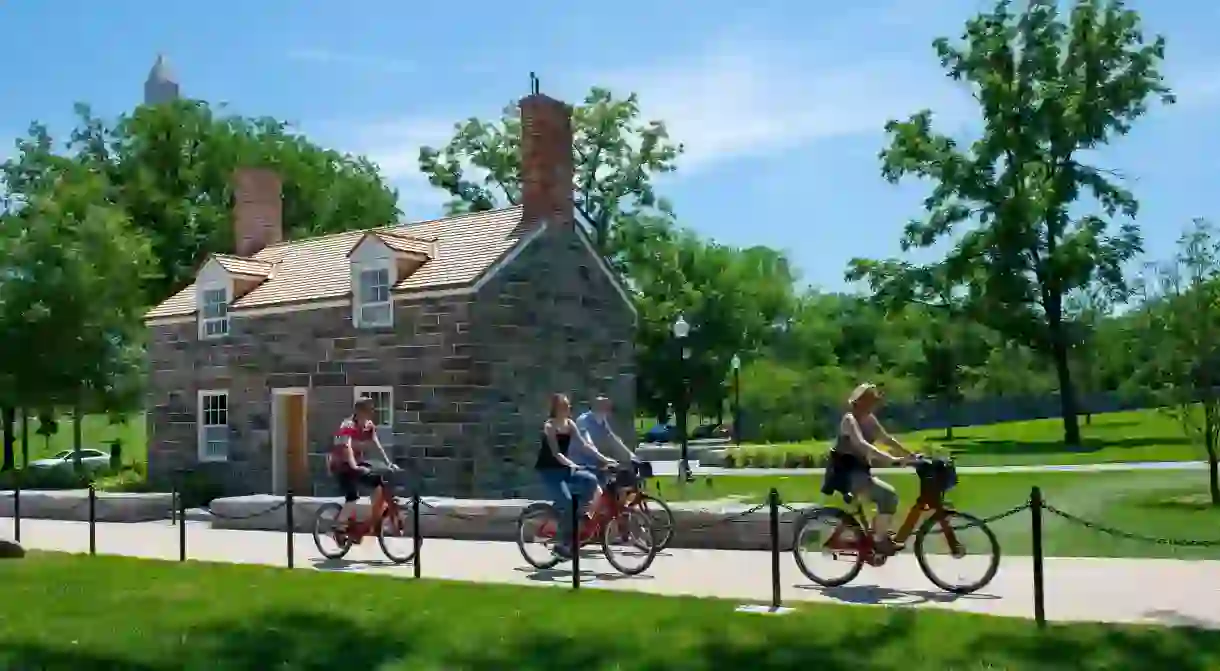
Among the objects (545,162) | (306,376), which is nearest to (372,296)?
(306,376)

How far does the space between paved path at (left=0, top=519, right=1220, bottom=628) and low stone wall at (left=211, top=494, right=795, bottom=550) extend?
0.30 m

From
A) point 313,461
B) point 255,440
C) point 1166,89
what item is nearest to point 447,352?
point 313,461

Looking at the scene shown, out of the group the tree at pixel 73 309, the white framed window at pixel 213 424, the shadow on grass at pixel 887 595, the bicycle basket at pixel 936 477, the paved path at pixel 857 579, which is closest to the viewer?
the paved path at pixel 857 579

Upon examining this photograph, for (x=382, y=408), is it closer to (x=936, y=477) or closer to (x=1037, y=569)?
(x=936, y=477)

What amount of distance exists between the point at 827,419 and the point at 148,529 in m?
32.4

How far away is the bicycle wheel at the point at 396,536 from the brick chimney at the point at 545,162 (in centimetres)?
746

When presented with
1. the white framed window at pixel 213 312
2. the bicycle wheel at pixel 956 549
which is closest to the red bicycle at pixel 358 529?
the bicycle wheel at pixel 956 549

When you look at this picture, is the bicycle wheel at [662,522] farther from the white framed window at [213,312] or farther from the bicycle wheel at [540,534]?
the white framed window at [213,312]

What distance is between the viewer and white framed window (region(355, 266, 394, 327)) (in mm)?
22438

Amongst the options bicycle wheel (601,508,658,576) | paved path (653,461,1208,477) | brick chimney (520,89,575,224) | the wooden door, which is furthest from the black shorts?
paved path (653,461,1208,477)

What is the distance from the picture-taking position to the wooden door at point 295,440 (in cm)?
2430

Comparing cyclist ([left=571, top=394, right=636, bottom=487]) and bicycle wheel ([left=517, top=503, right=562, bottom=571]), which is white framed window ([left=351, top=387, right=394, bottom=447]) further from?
bicycle wheel ([left=517, top=503, right=562, bottom=571])

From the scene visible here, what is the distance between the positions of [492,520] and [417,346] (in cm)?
590

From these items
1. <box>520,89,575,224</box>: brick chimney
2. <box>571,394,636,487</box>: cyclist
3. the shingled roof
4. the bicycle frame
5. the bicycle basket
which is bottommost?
the bicycle frame
